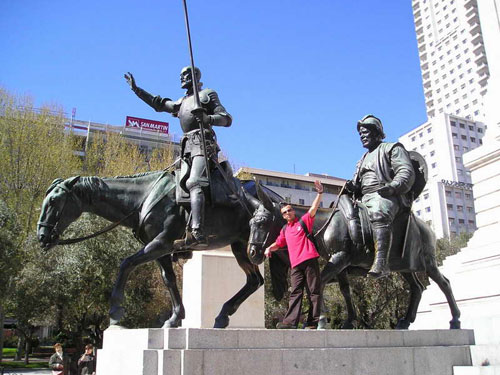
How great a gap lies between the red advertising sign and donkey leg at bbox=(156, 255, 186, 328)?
66120 millimetres

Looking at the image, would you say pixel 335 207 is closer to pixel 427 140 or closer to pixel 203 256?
pixel 203 256

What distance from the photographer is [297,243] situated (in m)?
7.19

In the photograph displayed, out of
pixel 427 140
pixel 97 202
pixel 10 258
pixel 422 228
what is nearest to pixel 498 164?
pixel 422 228

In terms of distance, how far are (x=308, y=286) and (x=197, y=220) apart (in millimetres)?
1950

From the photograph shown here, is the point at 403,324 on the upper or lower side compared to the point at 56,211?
lower

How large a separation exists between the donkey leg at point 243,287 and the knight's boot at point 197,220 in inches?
39.9

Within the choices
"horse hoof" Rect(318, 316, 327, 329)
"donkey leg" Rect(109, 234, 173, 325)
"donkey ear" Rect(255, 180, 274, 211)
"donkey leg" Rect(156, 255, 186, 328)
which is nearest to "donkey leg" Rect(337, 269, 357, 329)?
"horse hoof" Rect(318, 316, 327, 329)

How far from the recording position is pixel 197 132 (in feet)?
27.5

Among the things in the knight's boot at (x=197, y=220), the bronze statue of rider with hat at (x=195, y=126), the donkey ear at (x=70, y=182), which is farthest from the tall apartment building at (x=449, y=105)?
the donkey ear at (x=70, y=182)

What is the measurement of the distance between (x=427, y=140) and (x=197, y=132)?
100679mm

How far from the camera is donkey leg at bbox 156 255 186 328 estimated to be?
720 centimetres

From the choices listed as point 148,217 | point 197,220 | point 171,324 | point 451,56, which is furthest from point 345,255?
point 451,56

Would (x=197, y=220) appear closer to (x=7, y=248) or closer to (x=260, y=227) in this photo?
(x=260, y=227)

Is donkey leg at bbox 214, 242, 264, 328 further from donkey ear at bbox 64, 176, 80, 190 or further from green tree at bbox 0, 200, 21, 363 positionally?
green tree at bbox 0, 200, 21, 363
